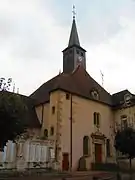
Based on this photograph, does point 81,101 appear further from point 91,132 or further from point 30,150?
point 30,150

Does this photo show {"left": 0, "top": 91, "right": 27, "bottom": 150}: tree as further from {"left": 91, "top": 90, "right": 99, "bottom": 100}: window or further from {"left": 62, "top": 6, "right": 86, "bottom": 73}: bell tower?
{"left": 62, "top": 6, "right": 86, "bottom": 73}: bell tower

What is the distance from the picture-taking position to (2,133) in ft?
51.3

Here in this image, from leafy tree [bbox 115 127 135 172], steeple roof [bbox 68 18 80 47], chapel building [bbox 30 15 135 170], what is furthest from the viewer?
steeple roof [bbox 68 18 80 47]

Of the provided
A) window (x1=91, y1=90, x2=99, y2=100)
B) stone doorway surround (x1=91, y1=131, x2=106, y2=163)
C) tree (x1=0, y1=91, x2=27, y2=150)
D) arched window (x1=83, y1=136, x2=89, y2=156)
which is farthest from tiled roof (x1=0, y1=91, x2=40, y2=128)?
tree (x1=0, y1=91, x2=27, y2=150)

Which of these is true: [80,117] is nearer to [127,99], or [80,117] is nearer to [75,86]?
[75,86]

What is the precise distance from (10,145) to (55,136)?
863cm

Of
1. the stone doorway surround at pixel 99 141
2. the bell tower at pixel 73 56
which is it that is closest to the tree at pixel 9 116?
the stone doorway surround at pixel 99 141

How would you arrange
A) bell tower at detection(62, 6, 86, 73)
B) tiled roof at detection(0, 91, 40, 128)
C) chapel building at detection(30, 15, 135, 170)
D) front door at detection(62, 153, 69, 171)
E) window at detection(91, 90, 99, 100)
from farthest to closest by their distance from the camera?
A: bell tower at detection(62, 6, 86, 73) < window at detection(91, 90, 99, 100) < tiled roof at detection(0, 91, 40, 128) < chapel building at detection(30, 15, 135, 170) < front door at detection(62, 153, 69, 171)

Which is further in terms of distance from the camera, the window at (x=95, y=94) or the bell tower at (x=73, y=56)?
the bell tower at (x=73, y=56)

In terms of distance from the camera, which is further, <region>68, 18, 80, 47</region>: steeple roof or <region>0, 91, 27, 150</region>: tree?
<region>68, 18, 80, 47</region>: steeple roof

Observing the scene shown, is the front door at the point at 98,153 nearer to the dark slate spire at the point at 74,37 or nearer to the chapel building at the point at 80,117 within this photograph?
the chapel building at the point at 80,117

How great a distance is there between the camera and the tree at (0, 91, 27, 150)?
50.8 feet

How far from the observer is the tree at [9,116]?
15.5 meters

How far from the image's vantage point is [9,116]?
51.0 feet
